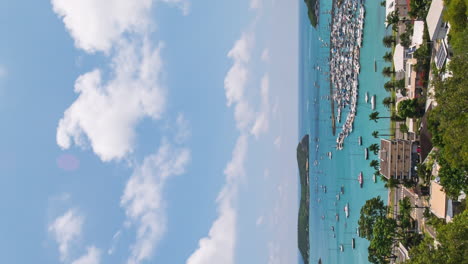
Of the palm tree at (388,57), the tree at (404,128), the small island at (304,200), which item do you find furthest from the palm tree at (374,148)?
the small island at (304,200)

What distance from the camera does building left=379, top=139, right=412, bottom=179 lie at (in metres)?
49.4

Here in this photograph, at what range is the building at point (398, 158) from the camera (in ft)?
162

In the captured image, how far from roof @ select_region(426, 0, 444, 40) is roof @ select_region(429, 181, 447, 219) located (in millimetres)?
18094

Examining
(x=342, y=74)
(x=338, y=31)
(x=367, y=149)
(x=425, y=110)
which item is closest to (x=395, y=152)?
(x=425, y=110)

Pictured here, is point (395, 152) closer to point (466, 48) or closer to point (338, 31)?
point (466, 48)

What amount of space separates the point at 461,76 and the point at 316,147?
73607mm

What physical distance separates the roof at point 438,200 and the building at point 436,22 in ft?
57.5

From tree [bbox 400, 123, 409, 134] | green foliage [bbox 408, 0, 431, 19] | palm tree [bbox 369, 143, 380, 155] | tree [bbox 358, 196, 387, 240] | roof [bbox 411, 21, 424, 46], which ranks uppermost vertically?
green foliage [bbox 408, 0, 431, 19]

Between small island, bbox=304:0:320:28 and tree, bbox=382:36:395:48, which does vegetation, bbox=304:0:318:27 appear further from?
tree, bbox=382:36:395:48

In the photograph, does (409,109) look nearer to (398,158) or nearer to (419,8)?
(398,158)

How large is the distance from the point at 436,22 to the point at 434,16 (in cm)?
94

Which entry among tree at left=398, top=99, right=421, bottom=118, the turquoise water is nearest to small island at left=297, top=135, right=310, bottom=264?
the turquoise water

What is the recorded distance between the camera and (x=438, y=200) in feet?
142

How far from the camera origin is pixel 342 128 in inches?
2889
